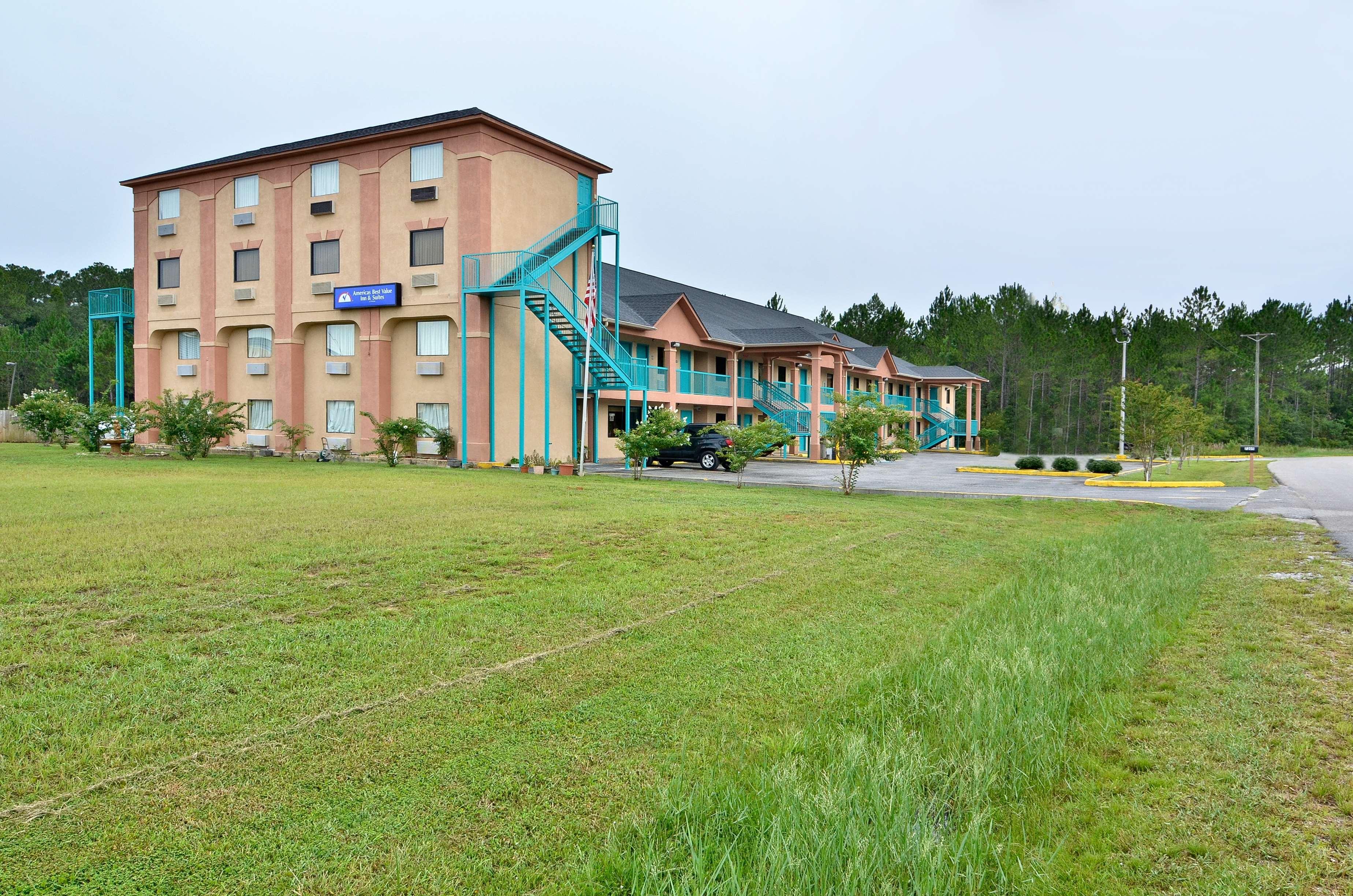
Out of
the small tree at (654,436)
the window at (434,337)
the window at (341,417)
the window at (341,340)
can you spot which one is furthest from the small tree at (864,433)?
the window at (341,340)

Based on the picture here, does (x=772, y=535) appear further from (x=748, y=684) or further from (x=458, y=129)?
(x=458, y=129)

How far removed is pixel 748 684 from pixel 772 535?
7.07 m

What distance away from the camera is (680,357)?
41.6 meters

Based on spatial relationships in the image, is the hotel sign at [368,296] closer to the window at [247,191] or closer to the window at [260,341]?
the window at [260,341]

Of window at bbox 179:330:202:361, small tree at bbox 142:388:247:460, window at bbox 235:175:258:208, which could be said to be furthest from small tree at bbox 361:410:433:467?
window at bbox 179:330:202:361

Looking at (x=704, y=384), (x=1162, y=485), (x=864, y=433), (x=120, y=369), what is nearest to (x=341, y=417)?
(x=120, y=369)

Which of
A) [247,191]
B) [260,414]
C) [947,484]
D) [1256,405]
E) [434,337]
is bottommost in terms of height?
[947,484]

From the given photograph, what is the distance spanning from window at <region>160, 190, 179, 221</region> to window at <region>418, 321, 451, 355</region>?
1418 centimetres

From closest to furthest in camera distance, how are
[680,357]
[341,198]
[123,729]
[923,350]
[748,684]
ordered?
[123,729] → [748,684] → [341,198] → [680,357] → [923,350]

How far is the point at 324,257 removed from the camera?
33344 mm

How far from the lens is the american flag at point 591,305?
95.0 ft

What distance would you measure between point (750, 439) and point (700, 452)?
1109 cm

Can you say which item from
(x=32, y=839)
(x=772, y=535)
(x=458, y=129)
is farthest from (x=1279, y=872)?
(x=458, y=129)

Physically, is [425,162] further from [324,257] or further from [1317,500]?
[1317,500]
